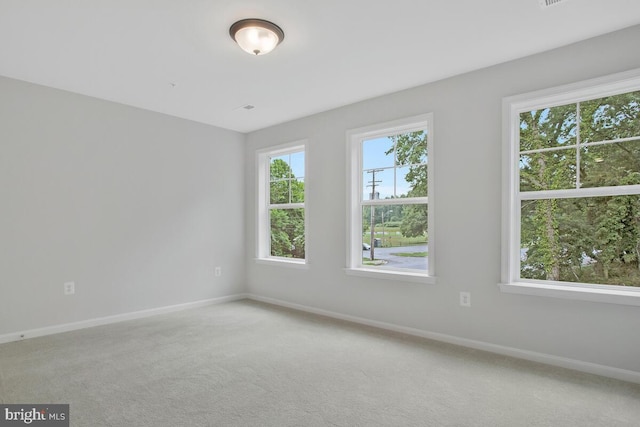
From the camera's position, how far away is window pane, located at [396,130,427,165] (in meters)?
3.70

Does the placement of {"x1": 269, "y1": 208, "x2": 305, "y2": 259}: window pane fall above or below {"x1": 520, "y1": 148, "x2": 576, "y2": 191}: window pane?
below

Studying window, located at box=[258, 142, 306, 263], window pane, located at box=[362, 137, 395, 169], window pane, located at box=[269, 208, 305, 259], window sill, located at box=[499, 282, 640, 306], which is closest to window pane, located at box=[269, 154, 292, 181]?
window, located at box=[258, 142, 306, 263]

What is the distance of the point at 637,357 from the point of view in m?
2.48

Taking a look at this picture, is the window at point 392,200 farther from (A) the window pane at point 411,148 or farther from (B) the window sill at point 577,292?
(B) the window sill at point 577,292

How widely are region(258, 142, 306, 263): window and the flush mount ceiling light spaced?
2.15m

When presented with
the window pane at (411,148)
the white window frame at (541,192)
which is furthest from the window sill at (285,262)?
the white window frame at (541,192)

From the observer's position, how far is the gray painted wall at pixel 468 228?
2.64 meters

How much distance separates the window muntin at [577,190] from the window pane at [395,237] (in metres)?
0.91

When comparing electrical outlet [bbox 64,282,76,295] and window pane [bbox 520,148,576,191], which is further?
electrical outlet [bbox 64,282,76,295]

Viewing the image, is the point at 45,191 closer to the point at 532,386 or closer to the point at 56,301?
the point at 56,301

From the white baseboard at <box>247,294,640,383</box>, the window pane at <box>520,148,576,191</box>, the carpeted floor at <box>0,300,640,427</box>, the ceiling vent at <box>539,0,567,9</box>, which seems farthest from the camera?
the window pane at <box>520,148,576,191</box>

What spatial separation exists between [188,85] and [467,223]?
3.07 meters

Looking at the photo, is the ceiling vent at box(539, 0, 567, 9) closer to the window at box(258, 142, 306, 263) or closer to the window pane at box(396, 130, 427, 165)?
the window pane at box(396, 130, 427, 165)

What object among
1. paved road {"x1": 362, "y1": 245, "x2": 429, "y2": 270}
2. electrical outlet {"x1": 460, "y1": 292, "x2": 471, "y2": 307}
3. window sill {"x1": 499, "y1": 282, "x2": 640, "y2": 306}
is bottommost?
electrical outlet {"x1": 460, "y1": 292, "x2": 471, "y2": 307}
